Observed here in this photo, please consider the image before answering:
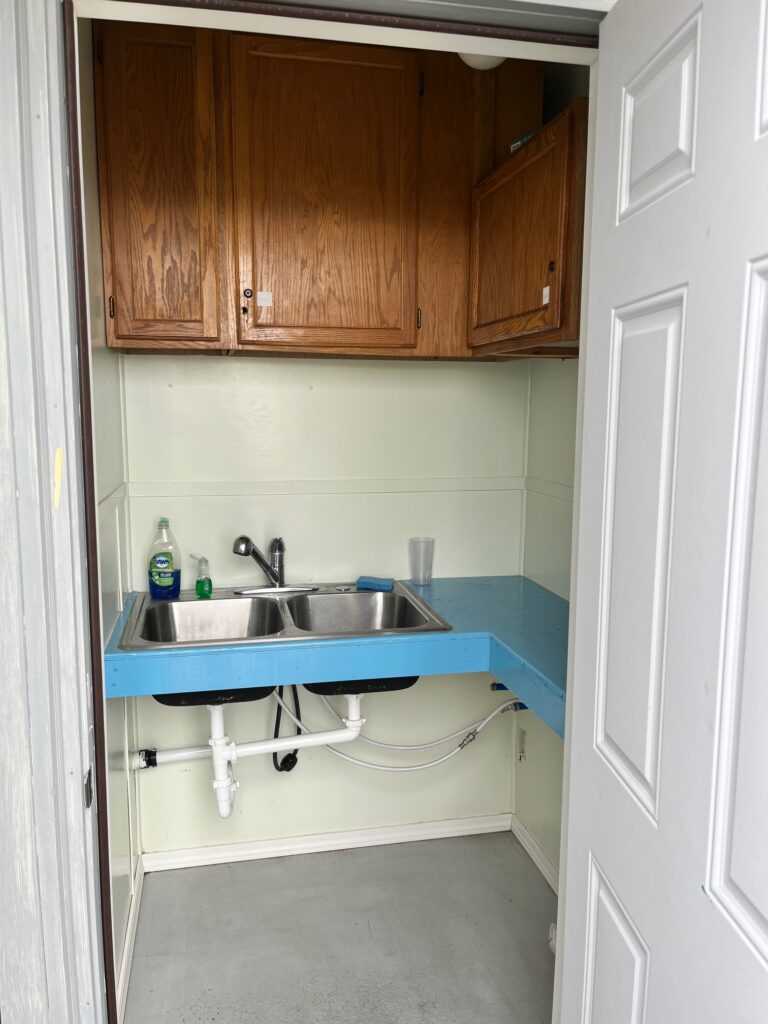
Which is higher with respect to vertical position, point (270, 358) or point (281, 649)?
point (270, 358)

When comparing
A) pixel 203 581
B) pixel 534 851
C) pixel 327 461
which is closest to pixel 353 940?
pixel 534 851

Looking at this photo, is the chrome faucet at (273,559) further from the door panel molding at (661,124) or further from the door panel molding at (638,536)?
the door panel molding at (661,124)

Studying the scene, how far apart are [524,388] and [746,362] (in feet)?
6.17

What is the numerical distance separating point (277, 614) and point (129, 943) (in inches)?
39.2

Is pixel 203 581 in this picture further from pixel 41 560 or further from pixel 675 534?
pixel 675 534

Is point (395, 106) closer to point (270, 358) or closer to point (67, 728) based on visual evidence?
point (270, 358)

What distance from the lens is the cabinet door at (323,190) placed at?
202 centimetres

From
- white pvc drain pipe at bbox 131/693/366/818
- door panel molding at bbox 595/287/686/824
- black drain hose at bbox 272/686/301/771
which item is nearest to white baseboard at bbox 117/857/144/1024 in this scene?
white pvc drain pipe at bbox 131/693/366/818

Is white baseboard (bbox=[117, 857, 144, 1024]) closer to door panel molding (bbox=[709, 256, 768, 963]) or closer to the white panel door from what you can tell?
A: the white panel door

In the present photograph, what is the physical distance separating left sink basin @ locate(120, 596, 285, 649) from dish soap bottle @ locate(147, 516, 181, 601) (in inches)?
1.5

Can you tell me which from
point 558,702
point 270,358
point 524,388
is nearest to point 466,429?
point 524,388

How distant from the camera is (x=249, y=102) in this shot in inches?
78.8

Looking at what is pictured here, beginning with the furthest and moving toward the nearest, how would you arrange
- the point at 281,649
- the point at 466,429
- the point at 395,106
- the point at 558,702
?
1. the point at 466,429
2. the point at 395,106
3. the point at 281,649
4. the point at 558,702

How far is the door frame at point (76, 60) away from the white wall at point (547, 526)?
1.12 meters
